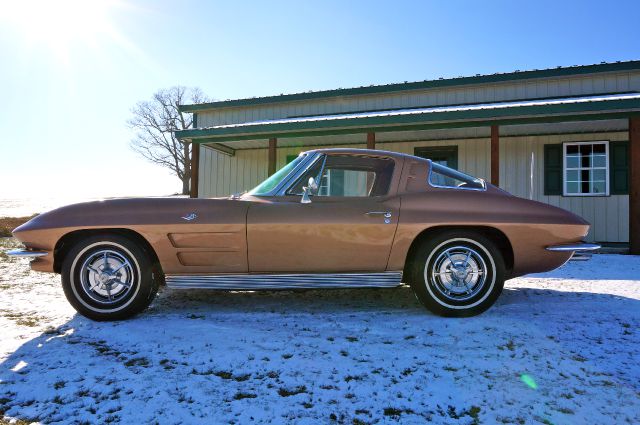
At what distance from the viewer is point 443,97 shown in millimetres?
12188

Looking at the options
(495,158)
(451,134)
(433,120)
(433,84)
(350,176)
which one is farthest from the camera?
(433,84)

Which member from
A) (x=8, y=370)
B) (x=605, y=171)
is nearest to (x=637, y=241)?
(x=605, y=171)

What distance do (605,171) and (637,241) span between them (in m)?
2.92

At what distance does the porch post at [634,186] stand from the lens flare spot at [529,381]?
7.46 metres

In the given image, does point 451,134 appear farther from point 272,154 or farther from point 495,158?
point 272,154

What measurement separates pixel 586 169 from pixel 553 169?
2.38ft

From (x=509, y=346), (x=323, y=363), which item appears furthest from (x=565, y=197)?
(x=323, y=363)

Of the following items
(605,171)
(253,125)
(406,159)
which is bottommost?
(406,159)

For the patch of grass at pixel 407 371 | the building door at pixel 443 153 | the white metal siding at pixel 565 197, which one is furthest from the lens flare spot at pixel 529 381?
the building door at pixel 443 153

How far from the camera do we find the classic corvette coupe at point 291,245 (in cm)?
325

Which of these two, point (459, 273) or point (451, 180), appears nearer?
point (459, 273)

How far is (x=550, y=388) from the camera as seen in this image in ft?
6.72

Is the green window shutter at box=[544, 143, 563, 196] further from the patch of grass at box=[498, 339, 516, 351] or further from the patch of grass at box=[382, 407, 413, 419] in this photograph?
the patch of grass at box=[382, 407, 413, 419]

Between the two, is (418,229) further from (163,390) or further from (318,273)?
(163,390)
